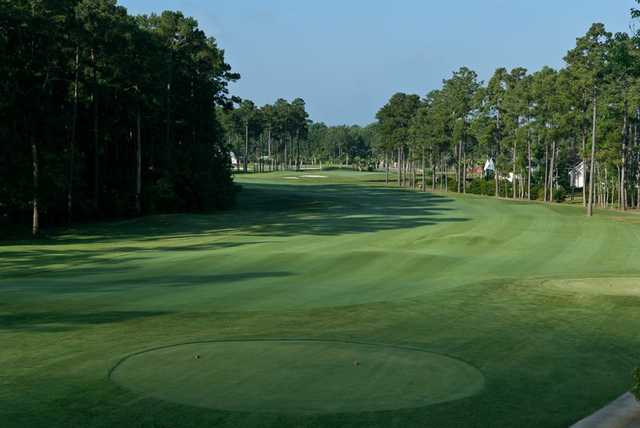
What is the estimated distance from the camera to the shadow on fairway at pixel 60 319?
15359 millimetres

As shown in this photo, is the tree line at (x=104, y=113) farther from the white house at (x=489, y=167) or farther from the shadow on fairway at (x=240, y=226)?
the white house at (x=489, y=167)

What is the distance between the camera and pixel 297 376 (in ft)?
37.3

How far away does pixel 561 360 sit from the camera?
1316 centimetres

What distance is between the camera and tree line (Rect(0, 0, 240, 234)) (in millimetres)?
43938

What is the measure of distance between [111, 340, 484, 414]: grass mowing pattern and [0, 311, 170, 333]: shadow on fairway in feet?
11.0

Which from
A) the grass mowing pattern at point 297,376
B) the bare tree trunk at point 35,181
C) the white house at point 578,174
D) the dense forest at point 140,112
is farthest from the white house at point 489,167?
the grass mowing pattern at point 297,376

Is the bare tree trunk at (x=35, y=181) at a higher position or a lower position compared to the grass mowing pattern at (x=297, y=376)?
higher

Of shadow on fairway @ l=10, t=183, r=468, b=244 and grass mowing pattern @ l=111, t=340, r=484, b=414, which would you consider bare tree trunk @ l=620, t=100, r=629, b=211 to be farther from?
grass mowing pattern @ l=111, t=340, r=484, b=414

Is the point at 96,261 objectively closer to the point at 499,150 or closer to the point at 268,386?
the point at 268,386

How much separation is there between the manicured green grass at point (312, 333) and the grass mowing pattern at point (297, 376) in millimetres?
44

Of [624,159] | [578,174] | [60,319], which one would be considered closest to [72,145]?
[60,319]

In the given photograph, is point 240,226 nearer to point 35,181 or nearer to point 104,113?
point 35,181

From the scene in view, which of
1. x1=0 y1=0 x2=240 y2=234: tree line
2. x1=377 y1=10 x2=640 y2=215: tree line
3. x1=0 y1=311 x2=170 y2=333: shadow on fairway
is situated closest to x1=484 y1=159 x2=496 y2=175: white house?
x1=377 y1=10 x2=640 y2=215: tree line

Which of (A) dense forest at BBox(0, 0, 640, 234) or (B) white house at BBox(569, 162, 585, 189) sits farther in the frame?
(B) white house at BBox(569, 162, 585, 189)
